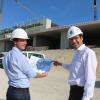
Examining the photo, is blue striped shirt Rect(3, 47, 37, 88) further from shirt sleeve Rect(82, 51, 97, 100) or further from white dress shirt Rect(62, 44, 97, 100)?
shirt sleeve Rect(82, 51, 97, 100)

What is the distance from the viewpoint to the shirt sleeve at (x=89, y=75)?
14.4 feet

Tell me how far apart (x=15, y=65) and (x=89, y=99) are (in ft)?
4.05

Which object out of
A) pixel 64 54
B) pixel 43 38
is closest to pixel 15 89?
pixel 64 54

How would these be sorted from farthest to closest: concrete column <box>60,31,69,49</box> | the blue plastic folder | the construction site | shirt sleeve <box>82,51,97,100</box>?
concrete column <box>60,31,69,49</box> → the construction site → the blue plastic folder → shirt sleeve <box>82,51,97,100</box>

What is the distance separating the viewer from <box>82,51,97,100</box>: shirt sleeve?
4.39 metres

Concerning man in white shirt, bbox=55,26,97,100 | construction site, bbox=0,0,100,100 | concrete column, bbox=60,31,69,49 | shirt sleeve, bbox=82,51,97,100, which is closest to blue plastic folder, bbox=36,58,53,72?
man in white shirt, bbox=55,26,97,100

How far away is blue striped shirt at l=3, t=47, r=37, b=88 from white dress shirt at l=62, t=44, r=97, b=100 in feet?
2.04

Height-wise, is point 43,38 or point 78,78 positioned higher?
point 43,38

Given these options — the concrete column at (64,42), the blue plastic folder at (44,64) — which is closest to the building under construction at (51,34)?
the concrete column at (64,42)

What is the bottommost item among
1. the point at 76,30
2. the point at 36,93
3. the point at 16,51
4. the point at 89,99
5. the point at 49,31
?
the point at 36,93

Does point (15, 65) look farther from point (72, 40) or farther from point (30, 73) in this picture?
point (72, 40)

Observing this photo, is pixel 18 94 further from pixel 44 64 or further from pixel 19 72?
pixel 44 64

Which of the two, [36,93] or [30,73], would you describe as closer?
[30,73]

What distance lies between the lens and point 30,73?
478cm
